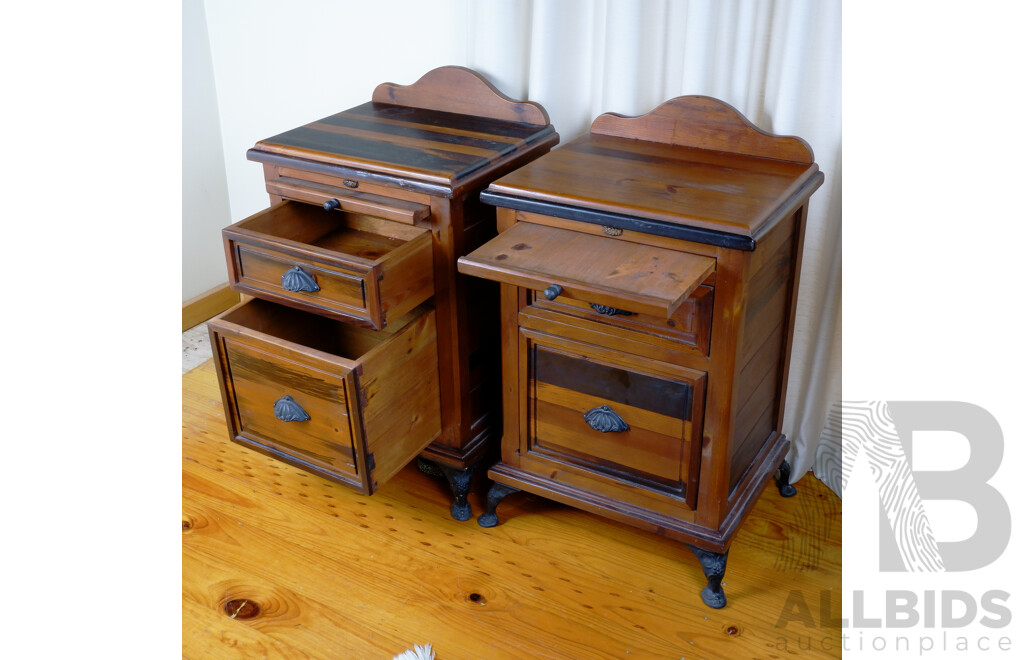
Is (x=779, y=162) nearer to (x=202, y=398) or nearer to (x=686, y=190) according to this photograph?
(x=686, y=190)

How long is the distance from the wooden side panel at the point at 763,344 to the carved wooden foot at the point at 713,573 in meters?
0.12

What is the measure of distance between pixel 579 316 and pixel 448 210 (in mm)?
282

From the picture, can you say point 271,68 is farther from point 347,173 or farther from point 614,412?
point 614,412

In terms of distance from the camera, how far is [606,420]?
4.84 feet

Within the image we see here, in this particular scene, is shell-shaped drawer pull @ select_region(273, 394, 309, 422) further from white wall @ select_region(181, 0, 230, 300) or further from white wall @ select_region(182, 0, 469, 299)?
white wall @ select_region(181, 0, 230, 300)

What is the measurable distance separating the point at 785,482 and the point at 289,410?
1.00 m

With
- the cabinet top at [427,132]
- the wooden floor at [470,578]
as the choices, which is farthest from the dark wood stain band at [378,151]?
the wooden floor at [470,578]

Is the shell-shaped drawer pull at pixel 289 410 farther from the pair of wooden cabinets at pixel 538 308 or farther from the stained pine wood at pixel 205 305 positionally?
the stained pine wood at pixel 205 305

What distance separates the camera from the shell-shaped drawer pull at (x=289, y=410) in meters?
1.48

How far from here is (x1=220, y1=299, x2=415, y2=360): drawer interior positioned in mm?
1589

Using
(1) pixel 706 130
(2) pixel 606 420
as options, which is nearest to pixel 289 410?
(2) pixel 606 420

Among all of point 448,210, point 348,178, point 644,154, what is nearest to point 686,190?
point 644,154

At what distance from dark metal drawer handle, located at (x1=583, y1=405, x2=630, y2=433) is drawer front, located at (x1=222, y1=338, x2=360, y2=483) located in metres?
0.41

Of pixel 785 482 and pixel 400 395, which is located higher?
pixel 400 395
